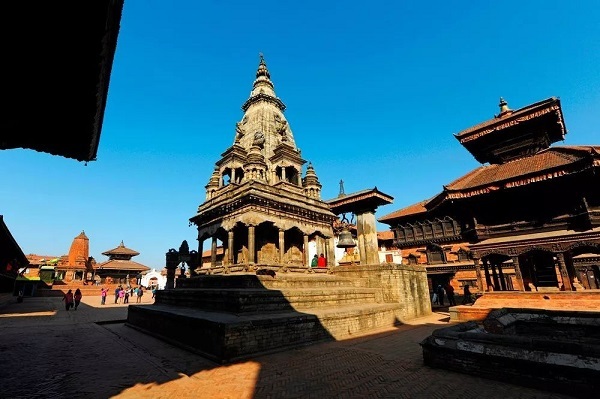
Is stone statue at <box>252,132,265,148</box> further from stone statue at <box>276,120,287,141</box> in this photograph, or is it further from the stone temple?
stone statue at <box>276,120,287,141</box>

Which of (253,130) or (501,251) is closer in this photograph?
(501,251)

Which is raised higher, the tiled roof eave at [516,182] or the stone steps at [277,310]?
the tiled roof eave at [516,182]

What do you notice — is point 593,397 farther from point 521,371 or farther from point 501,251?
point 501,251

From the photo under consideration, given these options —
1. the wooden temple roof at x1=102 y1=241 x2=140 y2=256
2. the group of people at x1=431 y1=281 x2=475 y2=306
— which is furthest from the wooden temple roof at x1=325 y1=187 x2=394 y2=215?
the wooden temple roof at x1=102 y1=241 x2=140 y2=256

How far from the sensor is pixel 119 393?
548cm

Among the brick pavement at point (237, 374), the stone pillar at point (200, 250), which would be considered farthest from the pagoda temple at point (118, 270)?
the brick pavement at point (237, 374)

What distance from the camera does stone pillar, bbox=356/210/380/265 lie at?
15133 millimetres

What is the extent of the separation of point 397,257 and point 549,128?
68.3ft

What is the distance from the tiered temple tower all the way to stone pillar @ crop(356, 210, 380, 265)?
4881mm

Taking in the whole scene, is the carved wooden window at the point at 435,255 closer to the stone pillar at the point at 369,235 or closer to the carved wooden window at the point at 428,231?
the carved wooden window at the point at 428,231

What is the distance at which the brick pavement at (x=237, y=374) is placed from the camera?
533 centimetres

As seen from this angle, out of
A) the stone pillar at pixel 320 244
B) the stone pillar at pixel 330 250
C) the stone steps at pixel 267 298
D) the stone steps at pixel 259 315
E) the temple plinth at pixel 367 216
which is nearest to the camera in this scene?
the stone steps at pixel 259 315

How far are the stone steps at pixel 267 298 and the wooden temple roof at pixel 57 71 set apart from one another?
6.87 m

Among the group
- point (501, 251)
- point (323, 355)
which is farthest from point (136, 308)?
point (501, 251)
